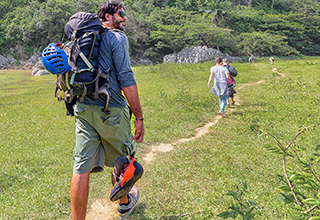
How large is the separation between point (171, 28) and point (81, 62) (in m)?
31.5

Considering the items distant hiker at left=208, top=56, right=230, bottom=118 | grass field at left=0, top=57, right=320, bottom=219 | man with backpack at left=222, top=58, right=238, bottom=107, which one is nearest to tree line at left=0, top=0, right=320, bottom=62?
man with backpack at left=222, top=58, right=238, bottom=107

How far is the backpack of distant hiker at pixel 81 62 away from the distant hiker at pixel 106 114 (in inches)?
3.4

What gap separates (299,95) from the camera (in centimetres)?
974

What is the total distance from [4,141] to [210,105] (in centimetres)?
681

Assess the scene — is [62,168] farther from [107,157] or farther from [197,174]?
[197,174]

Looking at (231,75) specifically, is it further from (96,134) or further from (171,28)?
(171,28)

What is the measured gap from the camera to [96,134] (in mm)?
2398

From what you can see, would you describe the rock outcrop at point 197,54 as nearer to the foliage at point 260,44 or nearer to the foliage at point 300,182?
the foliage at point 260,44

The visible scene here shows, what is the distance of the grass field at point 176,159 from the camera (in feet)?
10.2

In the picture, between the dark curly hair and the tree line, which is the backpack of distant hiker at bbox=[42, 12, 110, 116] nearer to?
the dark curly hair

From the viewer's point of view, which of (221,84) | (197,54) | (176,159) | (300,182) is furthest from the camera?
(197,54)

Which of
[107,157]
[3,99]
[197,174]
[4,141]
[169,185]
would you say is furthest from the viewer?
[3,99]

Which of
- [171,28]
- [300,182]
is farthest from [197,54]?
[300,182]

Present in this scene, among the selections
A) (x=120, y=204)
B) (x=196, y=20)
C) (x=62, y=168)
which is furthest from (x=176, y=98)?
(x=196, y=20)
